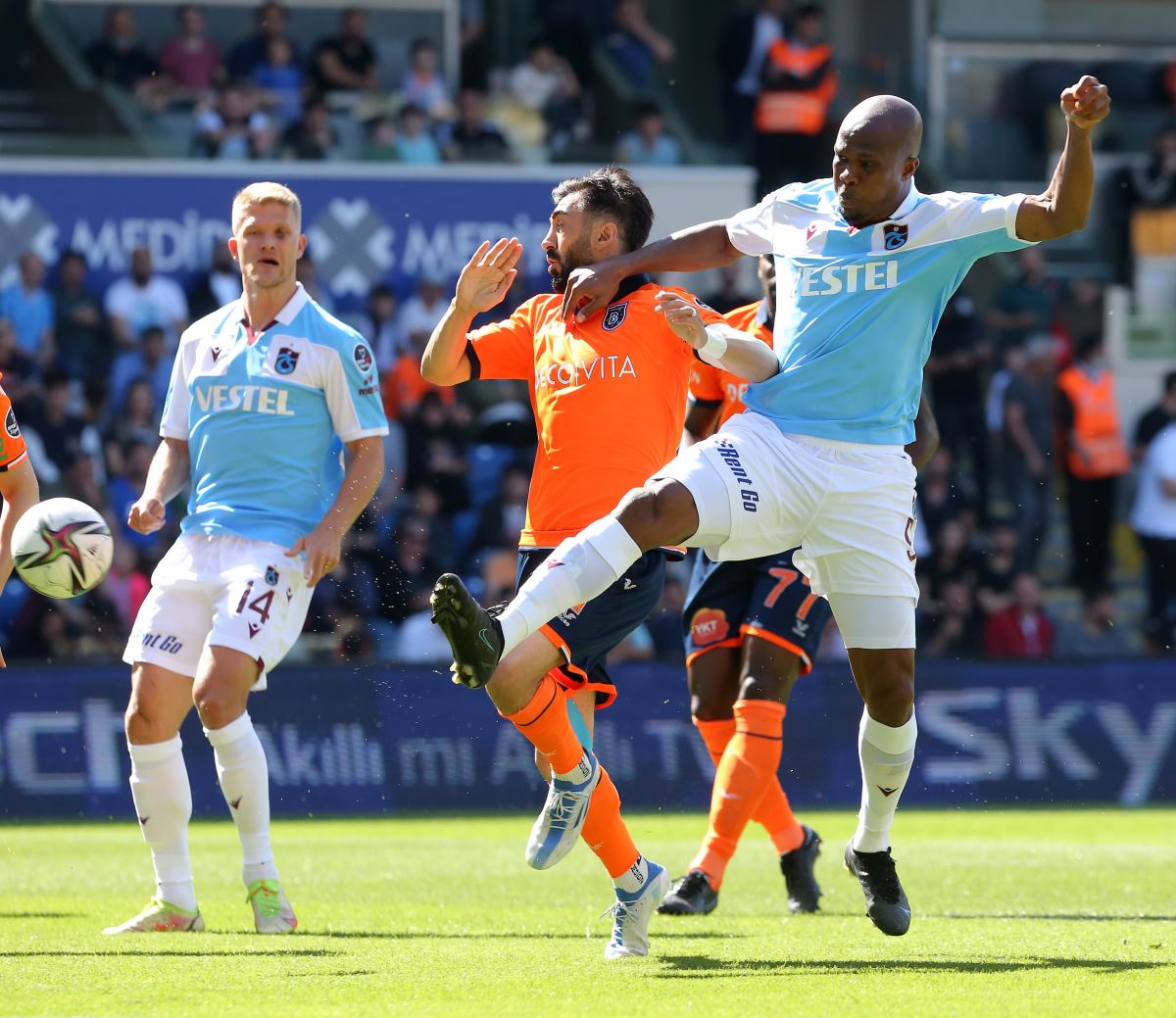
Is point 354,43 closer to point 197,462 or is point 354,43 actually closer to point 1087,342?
point 1087,342

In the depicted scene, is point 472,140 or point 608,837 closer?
point 608,837

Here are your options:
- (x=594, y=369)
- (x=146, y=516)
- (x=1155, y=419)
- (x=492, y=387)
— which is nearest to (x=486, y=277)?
(x=594, y=369)

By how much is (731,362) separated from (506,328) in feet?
3.41

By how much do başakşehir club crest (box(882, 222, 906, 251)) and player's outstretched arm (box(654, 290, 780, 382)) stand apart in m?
0.51

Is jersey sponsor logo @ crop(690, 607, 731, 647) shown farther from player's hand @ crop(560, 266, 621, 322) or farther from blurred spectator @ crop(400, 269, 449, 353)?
blurred spectator @ crop(400, 269, 449, 353)

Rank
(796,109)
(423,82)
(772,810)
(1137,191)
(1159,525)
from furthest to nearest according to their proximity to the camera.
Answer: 1. (1137,191)
2. (423,82)
3. (796,109)
4. (1159,525)
5. (772,810)

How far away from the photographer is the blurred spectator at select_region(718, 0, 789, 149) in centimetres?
2047

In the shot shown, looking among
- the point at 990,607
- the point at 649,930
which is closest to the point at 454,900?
the point at 649,930

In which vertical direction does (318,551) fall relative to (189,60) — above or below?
below

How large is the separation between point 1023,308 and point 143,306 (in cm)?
833

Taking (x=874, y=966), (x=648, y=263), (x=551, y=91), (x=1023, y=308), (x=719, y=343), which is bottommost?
(x=874, y=966)

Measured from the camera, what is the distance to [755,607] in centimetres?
836

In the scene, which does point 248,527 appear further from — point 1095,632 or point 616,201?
point 1095,632

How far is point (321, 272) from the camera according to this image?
18.3 m
